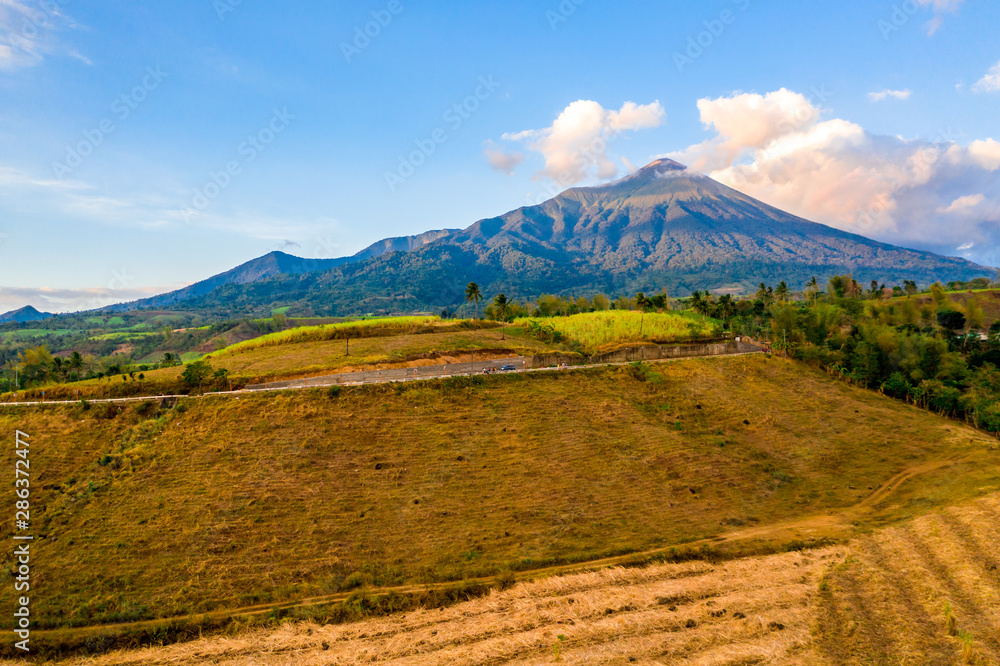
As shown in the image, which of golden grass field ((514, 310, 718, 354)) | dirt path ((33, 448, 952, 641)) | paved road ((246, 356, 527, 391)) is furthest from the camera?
golden grass field ((514, 310, 718, 354))

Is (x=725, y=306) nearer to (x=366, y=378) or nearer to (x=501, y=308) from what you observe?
(x=501, y=308)

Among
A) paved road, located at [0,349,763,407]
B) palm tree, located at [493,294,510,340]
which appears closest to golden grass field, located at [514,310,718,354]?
palm tree, located at [493,294,510,340]

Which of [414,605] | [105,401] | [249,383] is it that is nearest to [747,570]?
[414,605]

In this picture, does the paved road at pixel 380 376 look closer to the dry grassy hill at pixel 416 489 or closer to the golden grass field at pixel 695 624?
the dry grassy hill at pixel 416 489

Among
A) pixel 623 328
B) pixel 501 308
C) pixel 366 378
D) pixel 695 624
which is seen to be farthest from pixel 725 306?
pixel 695 624

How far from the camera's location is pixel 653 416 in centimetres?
4297

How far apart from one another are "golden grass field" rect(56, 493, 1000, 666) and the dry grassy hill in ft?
4.77

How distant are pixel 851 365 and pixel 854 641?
→ 5389 cm

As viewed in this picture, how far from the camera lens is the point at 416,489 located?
31.3 meters

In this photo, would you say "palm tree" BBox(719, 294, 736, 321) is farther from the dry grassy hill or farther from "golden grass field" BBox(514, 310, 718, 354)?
the dry grassy hill

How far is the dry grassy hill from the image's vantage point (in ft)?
78.8

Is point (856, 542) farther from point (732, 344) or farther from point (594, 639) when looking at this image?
point (732, 344)

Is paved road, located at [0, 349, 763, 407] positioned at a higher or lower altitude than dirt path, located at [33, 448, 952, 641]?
higher

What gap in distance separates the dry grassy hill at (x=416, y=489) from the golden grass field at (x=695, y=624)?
1.45 m
